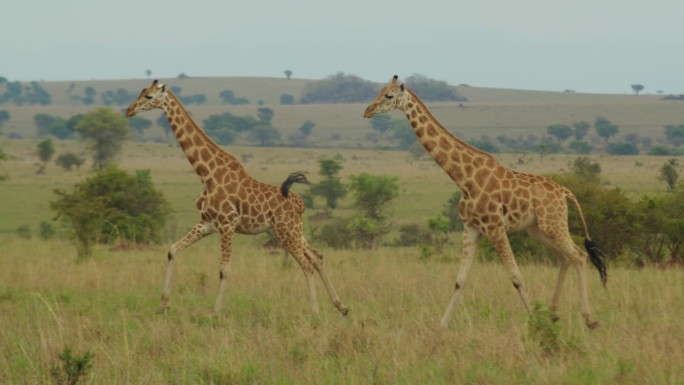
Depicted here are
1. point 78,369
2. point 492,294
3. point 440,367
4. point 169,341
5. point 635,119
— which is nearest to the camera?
point 78,369

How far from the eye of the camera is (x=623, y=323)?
8305 millimetres

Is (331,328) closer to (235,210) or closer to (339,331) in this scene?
(339,331)

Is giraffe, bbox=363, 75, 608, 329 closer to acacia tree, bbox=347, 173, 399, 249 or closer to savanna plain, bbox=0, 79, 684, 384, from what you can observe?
savanna plain, bbox=0, 79, 684, 384

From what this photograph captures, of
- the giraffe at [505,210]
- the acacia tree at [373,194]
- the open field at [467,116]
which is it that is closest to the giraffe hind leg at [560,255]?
the giraffe at [505,210]

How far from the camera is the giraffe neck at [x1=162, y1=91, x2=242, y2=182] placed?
9.99m

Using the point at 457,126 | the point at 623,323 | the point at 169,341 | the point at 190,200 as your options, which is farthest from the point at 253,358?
the point at 457,126

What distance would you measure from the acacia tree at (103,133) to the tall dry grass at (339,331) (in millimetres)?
36758

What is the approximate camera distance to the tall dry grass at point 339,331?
6.62 m

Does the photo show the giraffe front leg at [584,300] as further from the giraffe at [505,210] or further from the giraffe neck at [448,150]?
the giraffe neck at [448,150]

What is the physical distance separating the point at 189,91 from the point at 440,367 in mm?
153089

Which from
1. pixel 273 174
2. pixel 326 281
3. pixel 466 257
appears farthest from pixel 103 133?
pixel 466 257

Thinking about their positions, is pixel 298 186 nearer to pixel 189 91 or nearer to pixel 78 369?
pixel 78 369

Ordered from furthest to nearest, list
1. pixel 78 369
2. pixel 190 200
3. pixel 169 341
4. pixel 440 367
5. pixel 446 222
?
pixel 190 200
pixel 446 222
pixel 169 341
pixel 440 367
pixel 78 369

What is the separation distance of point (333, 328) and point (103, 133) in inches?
1665
